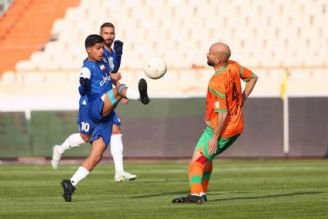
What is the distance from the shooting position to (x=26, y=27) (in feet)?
111

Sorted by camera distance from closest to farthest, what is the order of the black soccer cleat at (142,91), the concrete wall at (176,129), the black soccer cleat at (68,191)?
the black soccer cleat at (142,91), the black soccer cleat at (68,191), the concrete wall at (176,129)

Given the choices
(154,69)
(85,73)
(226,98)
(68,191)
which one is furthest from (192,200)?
(85,73)

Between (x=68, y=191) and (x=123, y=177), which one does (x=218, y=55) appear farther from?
(x=123, y=177)

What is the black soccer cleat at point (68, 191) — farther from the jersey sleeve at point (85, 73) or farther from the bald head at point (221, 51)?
the bald head at point (221, 51)

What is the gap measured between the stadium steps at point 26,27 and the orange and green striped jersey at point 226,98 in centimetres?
2048

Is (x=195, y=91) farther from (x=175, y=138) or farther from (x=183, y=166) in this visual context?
(x=183, y=166)

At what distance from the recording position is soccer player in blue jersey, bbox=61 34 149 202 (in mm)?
12812

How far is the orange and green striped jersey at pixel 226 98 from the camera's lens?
465 inches

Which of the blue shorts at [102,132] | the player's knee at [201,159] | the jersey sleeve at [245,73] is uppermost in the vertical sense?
the jersey sleeve at [245,73]

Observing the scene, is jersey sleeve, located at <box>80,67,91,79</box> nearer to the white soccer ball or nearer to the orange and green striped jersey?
the white soccer ball

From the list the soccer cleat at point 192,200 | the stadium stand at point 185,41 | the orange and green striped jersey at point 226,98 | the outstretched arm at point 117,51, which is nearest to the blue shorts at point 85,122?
the soccer cleat at point 192,200

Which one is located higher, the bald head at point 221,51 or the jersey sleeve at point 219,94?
the bald head at point 221,51

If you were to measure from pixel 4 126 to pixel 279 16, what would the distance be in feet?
32.1

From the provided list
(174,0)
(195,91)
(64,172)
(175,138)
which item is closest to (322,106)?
(175,138)
